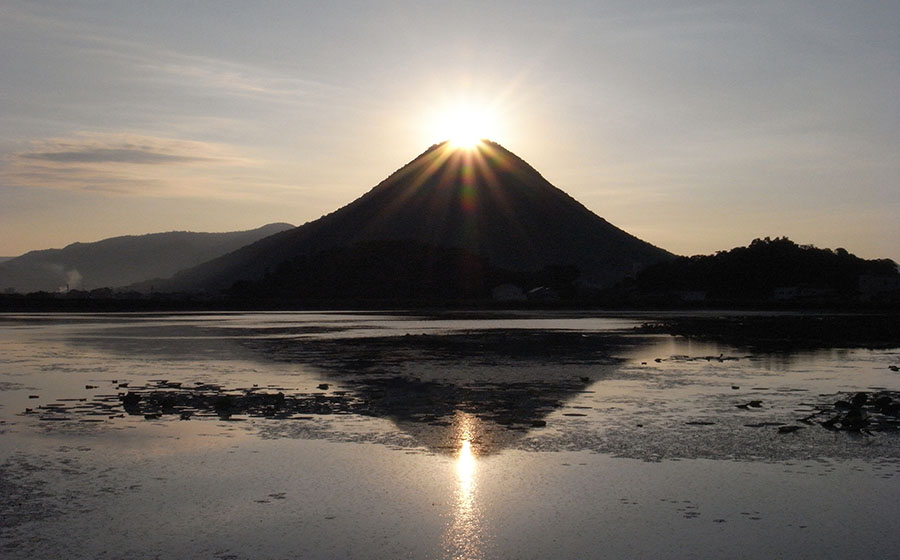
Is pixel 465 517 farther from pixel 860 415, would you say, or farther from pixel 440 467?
pixel 860 415

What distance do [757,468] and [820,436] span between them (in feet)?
14.0

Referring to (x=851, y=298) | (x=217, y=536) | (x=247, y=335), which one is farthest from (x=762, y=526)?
(x=851, y=298)

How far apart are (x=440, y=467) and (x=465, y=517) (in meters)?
3.47

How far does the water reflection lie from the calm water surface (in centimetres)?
5

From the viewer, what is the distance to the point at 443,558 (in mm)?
11625

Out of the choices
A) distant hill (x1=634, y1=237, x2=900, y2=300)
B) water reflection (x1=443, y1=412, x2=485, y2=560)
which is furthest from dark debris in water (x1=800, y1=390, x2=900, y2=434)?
distant hill (x1=634, y1=237, x2=900, y2=300)

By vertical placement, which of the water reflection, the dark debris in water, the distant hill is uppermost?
the distant hill

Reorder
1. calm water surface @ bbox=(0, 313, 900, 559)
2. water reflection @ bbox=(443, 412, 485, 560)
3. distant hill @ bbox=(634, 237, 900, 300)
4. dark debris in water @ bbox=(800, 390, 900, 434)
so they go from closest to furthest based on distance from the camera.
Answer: water reflection @ bbox=(443, 412, 485, 560) < calm water surface @ bbox=(0, 313, 900, 559) < dark debris in water @ bbox=(800, 390, 900, 434) < distant hill @ bbox=(634, 237, 900, 300)

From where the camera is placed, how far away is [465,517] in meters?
13.7

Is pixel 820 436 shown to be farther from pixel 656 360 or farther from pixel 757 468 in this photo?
pixel 656 360

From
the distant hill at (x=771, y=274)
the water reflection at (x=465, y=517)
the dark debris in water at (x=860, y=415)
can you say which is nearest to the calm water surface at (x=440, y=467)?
the water reflection at (x=465, y=517)

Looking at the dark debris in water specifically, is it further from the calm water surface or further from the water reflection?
the water reflection

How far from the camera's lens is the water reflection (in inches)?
473

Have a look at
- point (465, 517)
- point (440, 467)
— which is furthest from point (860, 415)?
point (465, 517)
